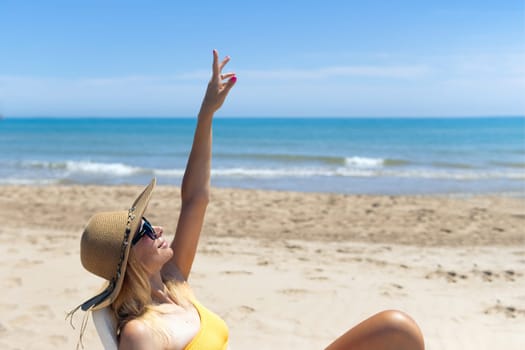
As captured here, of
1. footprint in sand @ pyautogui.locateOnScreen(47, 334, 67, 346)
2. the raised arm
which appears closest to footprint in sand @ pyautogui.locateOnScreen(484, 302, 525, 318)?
the raised arm

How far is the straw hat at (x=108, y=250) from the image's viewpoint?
2305mm

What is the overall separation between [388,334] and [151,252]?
3.79 ft

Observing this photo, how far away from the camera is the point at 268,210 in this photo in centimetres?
1035

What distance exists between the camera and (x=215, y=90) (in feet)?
9.84

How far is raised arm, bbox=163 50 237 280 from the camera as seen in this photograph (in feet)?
9.59

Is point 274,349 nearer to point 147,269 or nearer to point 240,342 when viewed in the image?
point 240,342

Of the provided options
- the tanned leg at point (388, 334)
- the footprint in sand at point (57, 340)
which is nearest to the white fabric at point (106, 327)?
the tanned leg at point (388, 334)

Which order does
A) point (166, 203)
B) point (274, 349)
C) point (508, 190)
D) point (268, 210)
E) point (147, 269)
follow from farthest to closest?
1. point (508, 190)
2. point (166, 203)
3. point (268, 210)
4. point (274, 349)
5. point (147, 269)

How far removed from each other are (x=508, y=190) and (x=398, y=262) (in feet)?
30.8

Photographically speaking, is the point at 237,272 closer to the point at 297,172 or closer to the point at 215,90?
the point at 215,90

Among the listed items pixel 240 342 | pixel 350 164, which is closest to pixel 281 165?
pixel 350 164

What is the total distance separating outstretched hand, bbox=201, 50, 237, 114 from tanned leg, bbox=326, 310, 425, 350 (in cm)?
131

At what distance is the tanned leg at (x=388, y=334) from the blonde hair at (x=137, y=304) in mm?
951

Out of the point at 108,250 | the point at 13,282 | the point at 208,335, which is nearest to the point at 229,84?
the point at 108,250
